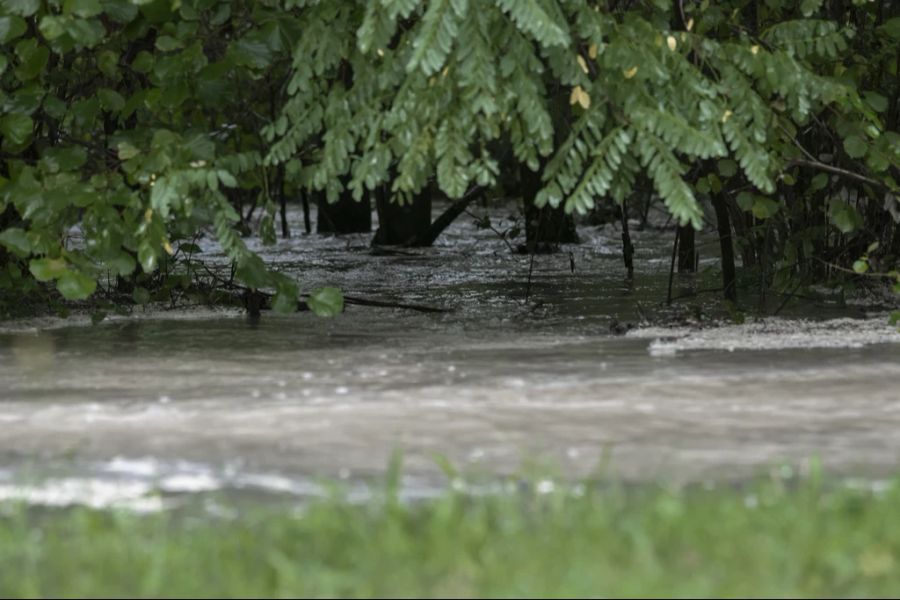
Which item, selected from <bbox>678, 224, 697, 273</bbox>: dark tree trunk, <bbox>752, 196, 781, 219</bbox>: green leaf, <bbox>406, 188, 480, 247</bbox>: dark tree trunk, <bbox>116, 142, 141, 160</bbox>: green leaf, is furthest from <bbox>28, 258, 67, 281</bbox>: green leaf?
<bbox>406, 188, 480, 247</bbox>: dark tree trunk

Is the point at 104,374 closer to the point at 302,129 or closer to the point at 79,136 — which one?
the point at 302,129

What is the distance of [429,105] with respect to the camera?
510cm

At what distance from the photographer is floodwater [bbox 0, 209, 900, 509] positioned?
148 inches

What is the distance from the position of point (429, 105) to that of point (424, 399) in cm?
103

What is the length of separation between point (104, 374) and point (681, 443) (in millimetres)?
2335

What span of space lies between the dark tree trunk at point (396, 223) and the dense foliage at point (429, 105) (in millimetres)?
6343

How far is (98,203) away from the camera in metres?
5.88

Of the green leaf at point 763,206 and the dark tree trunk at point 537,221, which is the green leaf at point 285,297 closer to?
the green leaf at point 763,206

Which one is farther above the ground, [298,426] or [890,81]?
[890,81]

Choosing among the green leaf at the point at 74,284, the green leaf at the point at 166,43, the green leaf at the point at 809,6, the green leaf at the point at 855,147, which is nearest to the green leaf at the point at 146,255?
the green leaf at the point at 74,284

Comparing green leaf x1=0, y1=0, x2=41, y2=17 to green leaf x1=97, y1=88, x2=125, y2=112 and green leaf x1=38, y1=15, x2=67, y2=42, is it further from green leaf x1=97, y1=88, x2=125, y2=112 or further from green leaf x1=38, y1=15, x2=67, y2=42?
green leaf x1=97, y1=88, x2=125, y2=112

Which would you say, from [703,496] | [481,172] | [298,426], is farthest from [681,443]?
[481,172]

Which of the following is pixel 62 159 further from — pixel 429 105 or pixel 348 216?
pixel 348 216

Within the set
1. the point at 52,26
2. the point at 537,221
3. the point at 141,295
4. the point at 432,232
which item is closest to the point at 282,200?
the point at 432,232
